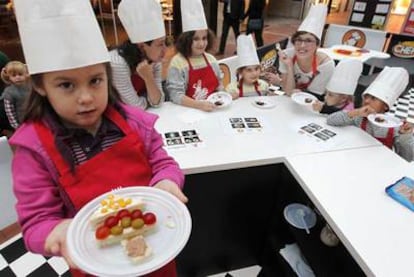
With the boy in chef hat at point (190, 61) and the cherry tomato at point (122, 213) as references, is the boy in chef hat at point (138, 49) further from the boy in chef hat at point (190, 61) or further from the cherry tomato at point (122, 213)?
the cherry tomato at point (122, 213)

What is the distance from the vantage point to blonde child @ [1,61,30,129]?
188cm

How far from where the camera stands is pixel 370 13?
14.6 feet

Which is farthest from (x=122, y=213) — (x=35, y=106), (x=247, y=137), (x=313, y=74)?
(x=313, y=74)

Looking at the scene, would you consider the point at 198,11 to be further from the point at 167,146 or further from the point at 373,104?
the point at 373,104

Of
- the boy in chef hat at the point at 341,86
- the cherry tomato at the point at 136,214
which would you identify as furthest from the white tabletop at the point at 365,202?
the cherry tomato at the point at 136,214

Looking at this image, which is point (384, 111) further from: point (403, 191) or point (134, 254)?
point (134, 254)

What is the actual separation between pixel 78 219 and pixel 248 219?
894mm

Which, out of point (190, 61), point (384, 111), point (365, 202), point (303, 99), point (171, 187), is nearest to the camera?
point (171, 187)

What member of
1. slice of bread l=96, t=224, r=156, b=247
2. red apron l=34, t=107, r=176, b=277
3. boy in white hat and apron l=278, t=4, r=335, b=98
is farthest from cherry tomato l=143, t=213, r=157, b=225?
boy in white hat and apron l=278, t=4, r=335, b=98

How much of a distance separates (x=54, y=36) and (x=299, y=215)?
1132 mm

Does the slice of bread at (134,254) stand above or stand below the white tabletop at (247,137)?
above

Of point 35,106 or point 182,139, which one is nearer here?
point 35,106

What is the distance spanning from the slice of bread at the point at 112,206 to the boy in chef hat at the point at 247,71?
114 centimetres

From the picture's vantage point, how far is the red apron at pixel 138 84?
57.1 inches
